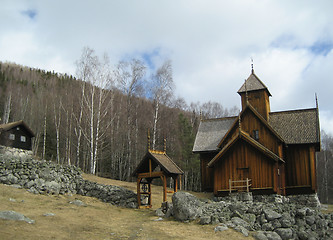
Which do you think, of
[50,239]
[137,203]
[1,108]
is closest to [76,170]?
[137,203]

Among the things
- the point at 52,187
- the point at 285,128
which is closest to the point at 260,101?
the point at 285,128


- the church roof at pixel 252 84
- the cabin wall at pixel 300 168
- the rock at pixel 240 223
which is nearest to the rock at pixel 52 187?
the rock at pixel 240 223

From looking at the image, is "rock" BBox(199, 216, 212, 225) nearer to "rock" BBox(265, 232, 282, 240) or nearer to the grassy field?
the grassy field

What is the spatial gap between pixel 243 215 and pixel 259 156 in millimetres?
9240

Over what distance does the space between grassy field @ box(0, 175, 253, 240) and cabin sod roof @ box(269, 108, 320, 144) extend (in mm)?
14858

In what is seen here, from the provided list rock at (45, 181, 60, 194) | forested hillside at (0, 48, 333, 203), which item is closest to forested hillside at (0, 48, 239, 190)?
forested hillside at (0, 48, 333, 203)

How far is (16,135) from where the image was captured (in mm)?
40406

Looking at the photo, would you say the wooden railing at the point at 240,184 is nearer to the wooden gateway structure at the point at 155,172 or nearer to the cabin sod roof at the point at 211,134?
the cabin sod roof at the point at 211,134

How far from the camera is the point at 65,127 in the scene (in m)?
47.3

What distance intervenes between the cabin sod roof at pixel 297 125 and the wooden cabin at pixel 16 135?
29452mm

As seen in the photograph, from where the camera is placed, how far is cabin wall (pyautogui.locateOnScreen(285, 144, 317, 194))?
2741cm

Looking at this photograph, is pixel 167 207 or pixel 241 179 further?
pixel 241 179

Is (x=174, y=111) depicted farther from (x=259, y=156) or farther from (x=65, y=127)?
(x=259, y=156)

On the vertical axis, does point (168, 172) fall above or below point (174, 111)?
below
